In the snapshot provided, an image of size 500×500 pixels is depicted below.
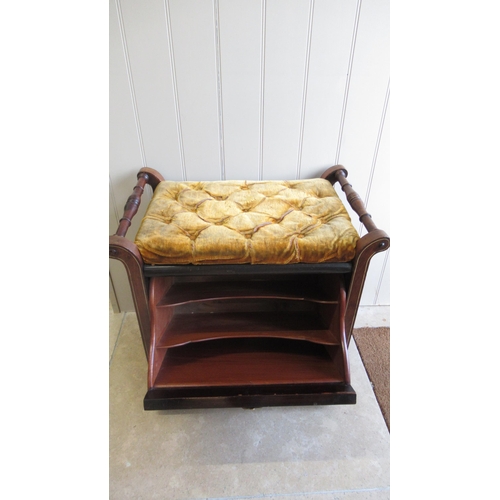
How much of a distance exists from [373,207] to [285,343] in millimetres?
660

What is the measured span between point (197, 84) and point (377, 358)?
1.23 meters

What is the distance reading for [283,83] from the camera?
1.26m

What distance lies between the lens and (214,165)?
A: 141cm

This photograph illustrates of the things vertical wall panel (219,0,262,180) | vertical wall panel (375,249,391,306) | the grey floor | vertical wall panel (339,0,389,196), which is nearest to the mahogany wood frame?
the grey floor

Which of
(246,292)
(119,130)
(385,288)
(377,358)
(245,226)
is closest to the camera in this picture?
(245,226)

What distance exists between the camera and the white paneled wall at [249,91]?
1150 millimetres

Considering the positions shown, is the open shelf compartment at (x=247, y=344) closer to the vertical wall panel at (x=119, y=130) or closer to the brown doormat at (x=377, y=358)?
the brown doormat at (x=377, y=358)

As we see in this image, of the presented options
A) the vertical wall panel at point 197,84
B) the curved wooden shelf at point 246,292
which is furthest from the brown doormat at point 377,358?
the vertical wall panel at point 197,84

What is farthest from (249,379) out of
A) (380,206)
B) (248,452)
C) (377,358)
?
(380,206)

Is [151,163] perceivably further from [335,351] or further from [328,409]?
[328,409]

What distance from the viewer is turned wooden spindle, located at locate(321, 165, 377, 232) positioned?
1138mm

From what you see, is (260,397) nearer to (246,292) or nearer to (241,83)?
(246,292)

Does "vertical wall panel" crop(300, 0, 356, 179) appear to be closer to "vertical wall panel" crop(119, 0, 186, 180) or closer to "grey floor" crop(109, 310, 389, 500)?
"vertical wall panel" crop(119, 0, 186, 180)

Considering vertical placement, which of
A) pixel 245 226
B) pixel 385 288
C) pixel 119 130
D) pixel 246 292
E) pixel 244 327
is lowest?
pixel 385 288
